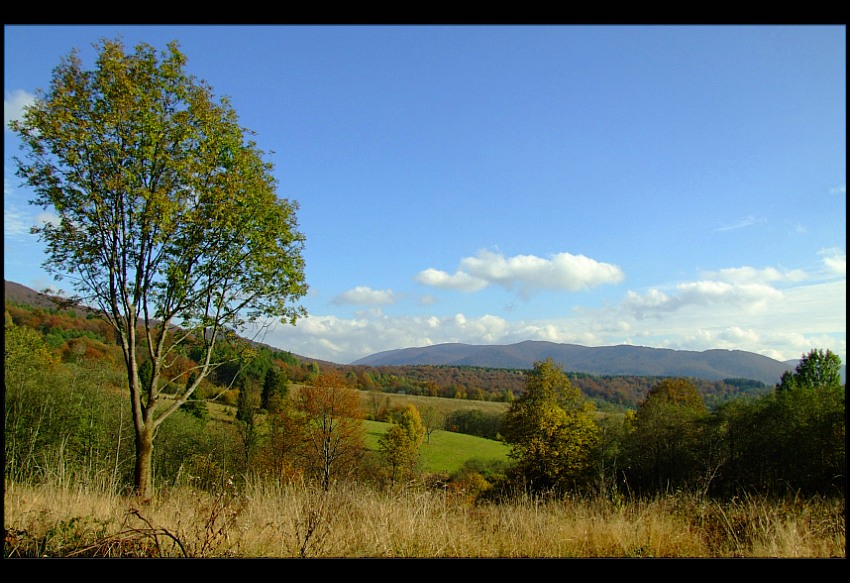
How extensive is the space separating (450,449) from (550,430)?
5879 millimetres

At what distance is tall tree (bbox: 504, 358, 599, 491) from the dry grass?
62.8ft

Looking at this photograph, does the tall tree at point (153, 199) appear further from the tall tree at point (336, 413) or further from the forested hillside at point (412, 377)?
the tall tree at point (336, 413)

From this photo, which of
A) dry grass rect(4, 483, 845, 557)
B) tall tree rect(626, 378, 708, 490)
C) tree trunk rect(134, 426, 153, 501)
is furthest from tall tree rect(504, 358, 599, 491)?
dry grass rect(4, 483, 845, 557)

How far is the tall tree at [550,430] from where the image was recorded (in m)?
24.2

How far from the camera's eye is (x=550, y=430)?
24.7 meters

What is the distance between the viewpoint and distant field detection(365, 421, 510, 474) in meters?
24.3

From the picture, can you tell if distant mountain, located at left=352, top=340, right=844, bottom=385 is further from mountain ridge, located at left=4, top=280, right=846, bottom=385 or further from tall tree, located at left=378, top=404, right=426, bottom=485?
tall tree, located at left=378, top=404, right=426, bottom=485

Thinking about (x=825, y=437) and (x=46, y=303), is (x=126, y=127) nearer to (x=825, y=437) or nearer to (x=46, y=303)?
(x=46, y=303)

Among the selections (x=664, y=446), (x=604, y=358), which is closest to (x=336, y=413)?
(x=664, y=446)

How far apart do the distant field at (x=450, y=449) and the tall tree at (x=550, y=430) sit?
1662mm

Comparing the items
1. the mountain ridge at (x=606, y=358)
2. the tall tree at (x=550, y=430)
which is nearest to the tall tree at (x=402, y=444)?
the tall tree at (x=550, y=430)

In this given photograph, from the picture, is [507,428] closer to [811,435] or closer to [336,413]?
[336,413]
